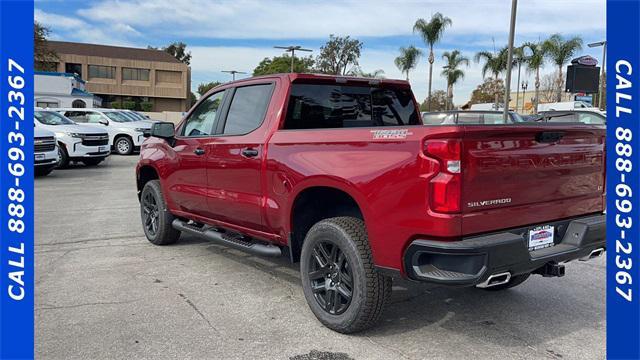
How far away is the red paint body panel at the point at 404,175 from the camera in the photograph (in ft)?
10.3

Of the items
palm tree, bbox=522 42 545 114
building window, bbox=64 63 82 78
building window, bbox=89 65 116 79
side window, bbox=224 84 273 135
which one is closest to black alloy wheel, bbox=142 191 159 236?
side window, bbox=224 84 273 135

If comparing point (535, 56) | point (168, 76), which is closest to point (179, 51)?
point (168, 76)

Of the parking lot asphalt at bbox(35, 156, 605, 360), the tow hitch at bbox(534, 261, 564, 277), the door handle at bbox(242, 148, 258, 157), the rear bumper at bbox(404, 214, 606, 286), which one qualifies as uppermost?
the door handle at bbox(242, 148, 258, 157)

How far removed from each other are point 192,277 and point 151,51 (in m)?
82.4

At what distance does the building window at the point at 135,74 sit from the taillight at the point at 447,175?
77906mm

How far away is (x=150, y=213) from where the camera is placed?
663 cm

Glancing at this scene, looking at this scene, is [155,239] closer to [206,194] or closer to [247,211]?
[206,194]

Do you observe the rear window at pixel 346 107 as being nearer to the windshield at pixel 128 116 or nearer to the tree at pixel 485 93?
the windshield at pixel 128 116

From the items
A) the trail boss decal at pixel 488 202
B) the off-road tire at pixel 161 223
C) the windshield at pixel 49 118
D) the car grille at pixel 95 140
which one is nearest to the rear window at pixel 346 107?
the trail boss decal at pixel 488 202

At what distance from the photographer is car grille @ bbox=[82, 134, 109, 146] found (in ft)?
48.8

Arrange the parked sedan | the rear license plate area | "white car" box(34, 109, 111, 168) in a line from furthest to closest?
"white car" box(34, 109, 111, 168), the parked sedan, the rear license plate area

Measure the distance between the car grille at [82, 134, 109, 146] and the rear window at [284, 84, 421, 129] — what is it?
1202 centimetres

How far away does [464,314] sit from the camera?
427 cm

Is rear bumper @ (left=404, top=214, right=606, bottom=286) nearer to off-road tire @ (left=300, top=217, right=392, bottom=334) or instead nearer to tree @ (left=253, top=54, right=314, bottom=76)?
off-road tire @ (left=300, top=217, right=392, bottom=334)
